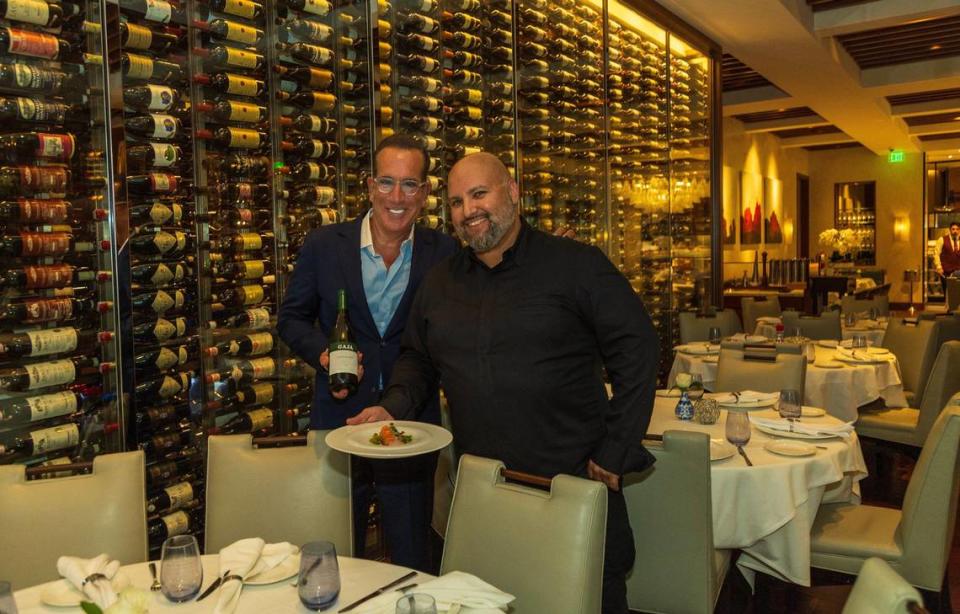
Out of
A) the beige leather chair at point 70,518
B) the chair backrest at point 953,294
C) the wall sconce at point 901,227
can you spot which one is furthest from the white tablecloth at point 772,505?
the wall sconce at point 901,227

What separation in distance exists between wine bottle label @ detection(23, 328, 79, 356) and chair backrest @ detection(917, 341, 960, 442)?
3708mm

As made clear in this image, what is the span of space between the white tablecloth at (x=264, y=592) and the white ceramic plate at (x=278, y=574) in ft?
0.03

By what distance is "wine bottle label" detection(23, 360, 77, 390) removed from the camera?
2822 millimetres

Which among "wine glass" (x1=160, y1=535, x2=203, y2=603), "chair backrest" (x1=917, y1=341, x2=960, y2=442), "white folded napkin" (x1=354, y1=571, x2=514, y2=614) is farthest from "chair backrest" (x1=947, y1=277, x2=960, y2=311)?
"wine glass" (x1=160, y1=535, x2=203, y2=603)

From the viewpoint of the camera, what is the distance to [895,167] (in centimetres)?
1666

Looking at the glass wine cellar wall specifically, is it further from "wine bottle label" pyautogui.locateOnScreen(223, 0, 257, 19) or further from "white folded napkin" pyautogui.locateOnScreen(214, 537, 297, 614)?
"white folded napkin" pyautogui.locateOnScreen(214, 537, 297, 614)

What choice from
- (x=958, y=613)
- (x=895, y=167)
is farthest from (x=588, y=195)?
(x=895, y=167)

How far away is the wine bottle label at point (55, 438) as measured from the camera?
2848 mm

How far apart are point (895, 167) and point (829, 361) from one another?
13523 mm

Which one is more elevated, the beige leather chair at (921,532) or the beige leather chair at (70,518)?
the beige leather chair at (70,518)

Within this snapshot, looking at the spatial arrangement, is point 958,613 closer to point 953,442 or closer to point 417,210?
point 953,442

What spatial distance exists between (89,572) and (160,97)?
84.1 inches

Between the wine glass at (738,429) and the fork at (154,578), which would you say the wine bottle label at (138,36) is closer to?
the fork at (154,578)

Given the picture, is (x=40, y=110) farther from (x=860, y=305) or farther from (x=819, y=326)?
(x=860, y=305)
